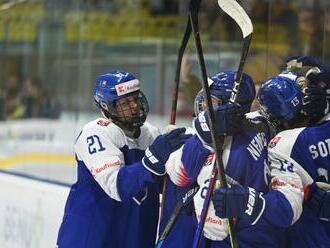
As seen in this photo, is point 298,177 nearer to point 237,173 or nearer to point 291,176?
point 291,176

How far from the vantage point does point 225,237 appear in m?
2.59

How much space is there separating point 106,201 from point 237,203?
834 mm

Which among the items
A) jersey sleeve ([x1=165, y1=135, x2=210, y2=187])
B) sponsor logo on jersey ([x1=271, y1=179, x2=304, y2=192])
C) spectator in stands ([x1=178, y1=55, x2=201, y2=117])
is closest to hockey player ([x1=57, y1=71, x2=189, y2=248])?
jersey sleeve ([x1=165, y1=135, x2=210, y2=187])

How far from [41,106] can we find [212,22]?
264cm

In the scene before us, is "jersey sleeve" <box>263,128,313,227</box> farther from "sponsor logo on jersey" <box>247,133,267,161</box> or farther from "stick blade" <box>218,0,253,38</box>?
"stick blade" <box>218,0,253,38</box>

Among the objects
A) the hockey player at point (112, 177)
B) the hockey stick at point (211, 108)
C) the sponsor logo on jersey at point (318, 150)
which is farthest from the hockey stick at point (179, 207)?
the sponsor logo on jersey at point (318, 150)

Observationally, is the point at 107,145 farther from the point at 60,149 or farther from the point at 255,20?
the point at 60,149

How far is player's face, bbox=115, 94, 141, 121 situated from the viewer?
315 centimetres

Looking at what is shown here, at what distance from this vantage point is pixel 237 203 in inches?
96.3

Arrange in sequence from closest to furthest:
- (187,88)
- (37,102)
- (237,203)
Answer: (237,203), (187,88), (37,102)

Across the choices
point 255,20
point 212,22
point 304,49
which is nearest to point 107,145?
point 255,20

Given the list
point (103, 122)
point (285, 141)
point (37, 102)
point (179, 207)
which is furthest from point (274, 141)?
point (37, 102)

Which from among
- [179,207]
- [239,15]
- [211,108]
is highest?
[239,15]

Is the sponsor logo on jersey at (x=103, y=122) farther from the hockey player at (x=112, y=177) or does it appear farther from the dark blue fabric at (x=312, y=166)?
the dark blue fabric at (x=312, y=166)
